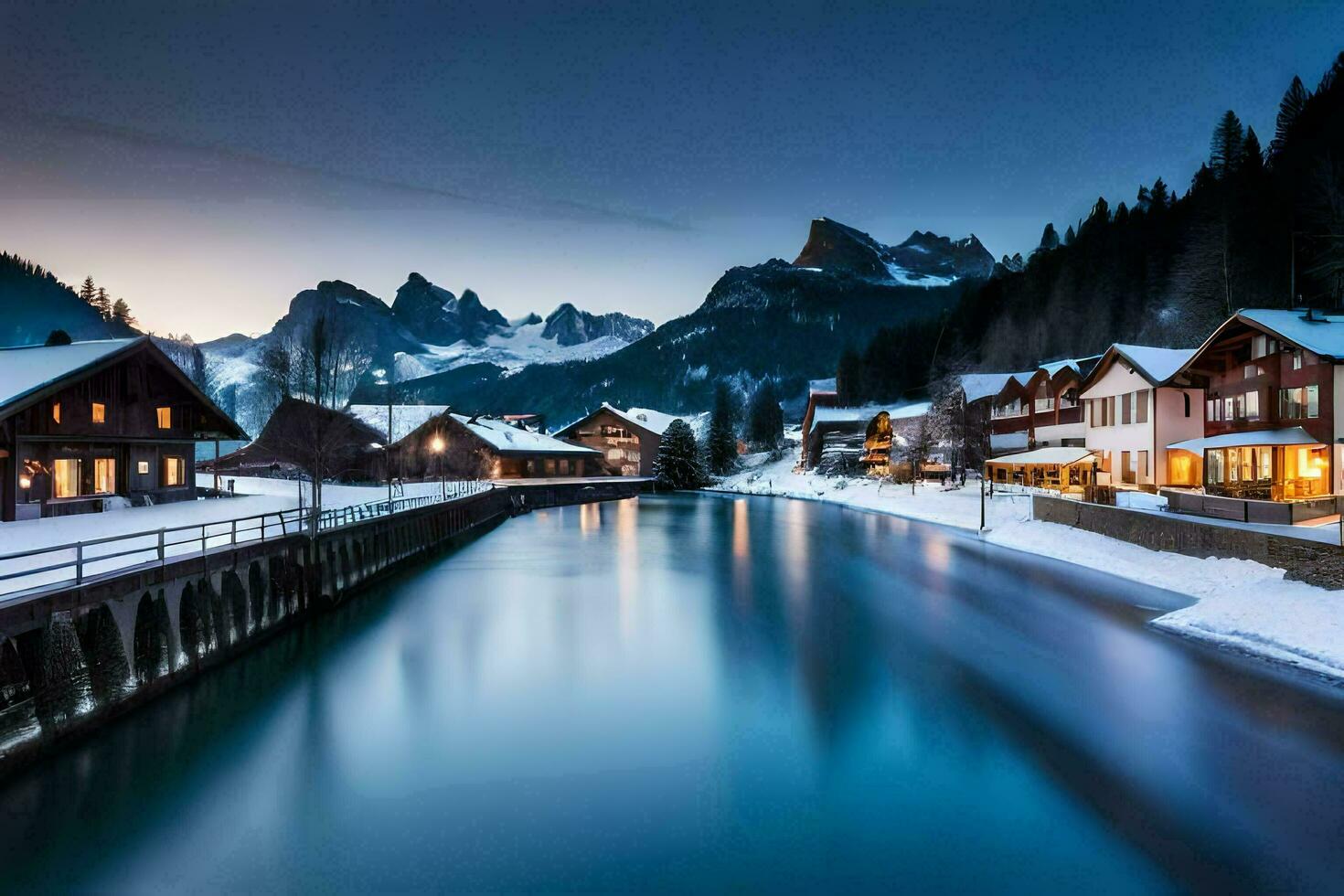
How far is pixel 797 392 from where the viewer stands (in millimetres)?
167875

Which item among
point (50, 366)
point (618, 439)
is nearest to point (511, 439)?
point (618, 439)

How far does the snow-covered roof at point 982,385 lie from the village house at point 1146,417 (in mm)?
17320

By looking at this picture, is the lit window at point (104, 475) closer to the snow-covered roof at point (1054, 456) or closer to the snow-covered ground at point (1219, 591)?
the snow-covered ground at point (1219, 591)

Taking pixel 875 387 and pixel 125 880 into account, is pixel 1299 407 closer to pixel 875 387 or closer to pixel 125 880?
pixel 125 880

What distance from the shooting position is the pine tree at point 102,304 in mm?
92188

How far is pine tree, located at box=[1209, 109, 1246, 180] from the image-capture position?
67562 mm

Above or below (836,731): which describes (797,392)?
above

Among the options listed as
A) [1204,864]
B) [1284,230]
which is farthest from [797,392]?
[1204,864]

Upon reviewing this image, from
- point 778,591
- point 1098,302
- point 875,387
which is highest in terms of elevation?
point 1098,302

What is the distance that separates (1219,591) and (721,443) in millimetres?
74448

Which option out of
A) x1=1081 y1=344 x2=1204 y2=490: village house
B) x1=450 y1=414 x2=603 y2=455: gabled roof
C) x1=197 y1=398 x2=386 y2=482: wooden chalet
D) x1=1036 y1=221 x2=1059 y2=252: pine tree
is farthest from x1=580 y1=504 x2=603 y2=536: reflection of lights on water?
x1=1036 y1=221 x2=1059 y2=252: pine tree

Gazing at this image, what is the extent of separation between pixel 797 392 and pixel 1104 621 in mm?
151835

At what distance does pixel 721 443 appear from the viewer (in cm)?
9206

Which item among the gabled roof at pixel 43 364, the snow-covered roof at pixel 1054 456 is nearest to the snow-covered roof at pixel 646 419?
the snow-covered roof at pixel 1054 456
